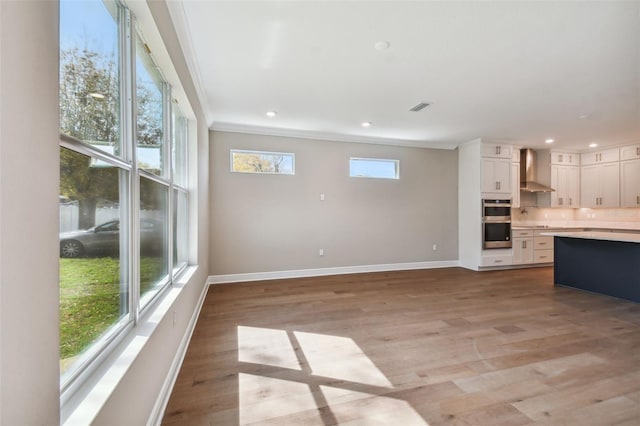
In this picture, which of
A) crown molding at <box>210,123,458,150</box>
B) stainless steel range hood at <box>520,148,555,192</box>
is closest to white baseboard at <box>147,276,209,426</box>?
crown molding at <box>210,123,458,150</box>

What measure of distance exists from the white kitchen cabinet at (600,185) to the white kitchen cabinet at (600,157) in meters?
0.09

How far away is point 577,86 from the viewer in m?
3.09

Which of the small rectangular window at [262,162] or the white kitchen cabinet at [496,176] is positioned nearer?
the small rectangular window at [262,162]

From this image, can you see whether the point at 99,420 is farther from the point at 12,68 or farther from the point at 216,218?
the point at 216,218

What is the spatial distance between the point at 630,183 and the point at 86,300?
855 cm

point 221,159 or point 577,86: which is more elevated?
point 577,86

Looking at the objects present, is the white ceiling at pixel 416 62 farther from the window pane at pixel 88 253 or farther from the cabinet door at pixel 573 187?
the cabinet door at pixel 573 187

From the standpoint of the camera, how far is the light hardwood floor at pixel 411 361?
1677mm

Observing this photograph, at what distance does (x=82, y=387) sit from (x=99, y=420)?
17cm

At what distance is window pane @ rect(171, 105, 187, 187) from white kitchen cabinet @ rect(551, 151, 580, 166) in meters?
7.43

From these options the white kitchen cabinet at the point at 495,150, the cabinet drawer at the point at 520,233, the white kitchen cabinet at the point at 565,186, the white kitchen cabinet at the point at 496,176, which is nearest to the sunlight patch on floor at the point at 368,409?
the white kitchen cabinet at the point at 496,176

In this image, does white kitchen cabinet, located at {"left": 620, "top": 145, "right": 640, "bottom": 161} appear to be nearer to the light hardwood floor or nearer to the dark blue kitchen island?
the dark blue kitchen island

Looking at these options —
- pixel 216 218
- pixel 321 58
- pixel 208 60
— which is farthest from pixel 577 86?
pixel 216 218

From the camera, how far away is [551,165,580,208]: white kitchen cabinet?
6.25 m
